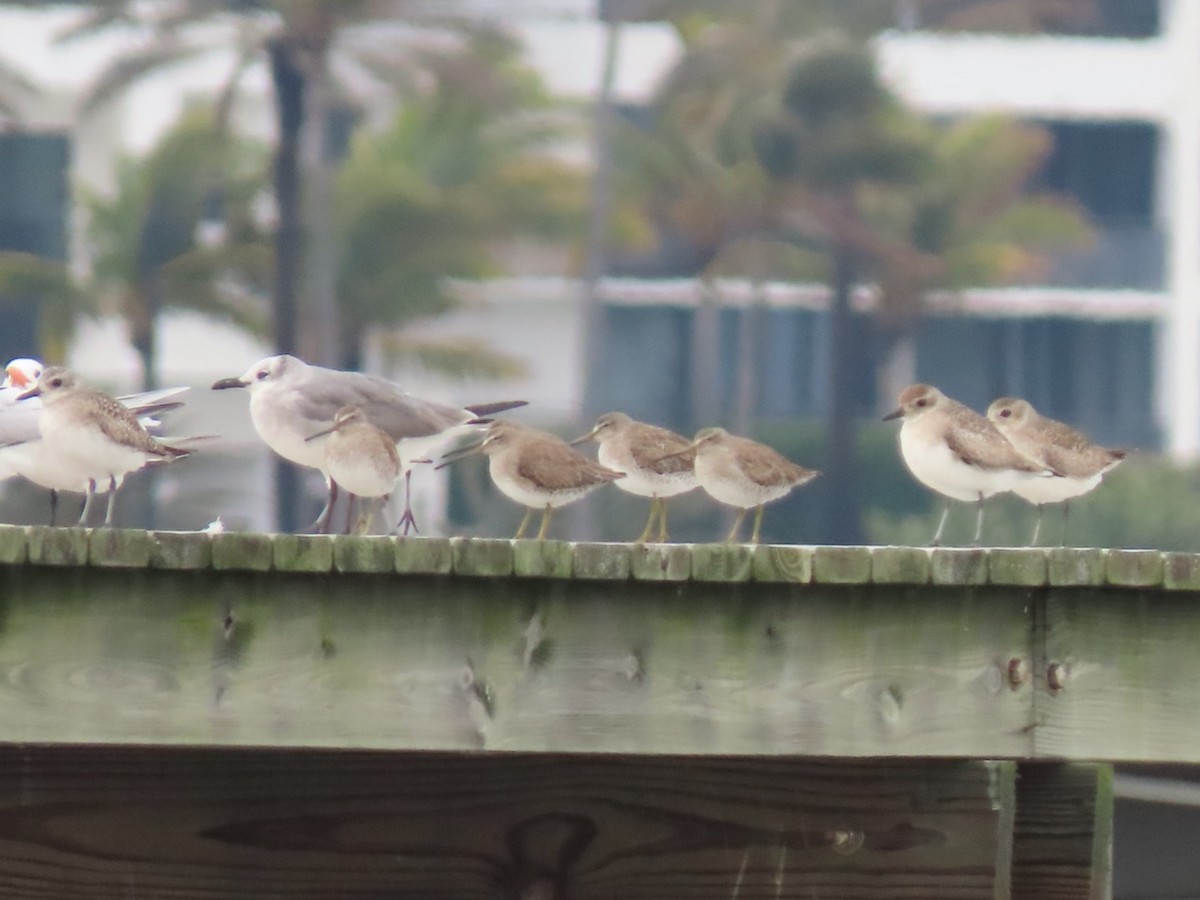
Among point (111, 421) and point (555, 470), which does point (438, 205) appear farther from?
point (111, 421)

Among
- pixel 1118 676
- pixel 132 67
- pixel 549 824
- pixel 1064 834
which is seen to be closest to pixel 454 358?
pixel 132 67

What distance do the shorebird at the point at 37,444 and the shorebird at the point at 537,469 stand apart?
3.15ft

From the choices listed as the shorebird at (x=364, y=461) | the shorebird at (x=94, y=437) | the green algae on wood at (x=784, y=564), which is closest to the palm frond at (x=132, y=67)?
the shorebird at (x=364, y=461)

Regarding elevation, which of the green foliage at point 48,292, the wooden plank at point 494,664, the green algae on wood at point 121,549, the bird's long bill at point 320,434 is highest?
the green foliage at point 48,292

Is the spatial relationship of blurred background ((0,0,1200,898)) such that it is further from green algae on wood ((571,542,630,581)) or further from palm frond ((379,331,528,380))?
green algae on wood ((571,542,630,581))

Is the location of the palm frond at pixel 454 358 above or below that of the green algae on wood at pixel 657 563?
above

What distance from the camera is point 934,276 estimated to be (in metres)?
57.2

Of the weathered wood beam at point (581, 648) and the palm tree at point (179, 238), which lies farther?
the palm tree at point (179, 238)

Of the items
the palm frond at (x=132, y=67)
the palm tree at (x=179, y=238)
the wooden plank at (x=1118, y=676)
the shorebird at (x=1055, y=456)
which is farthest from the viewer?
the palm tree at (x=179, y=238)

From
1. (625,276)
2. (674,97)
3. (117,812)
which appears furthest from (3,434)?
(625,276)

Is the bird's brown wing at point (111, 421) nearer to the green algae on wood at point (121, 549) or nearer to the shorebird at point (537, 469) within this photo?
the shorebird at point (537, 469)

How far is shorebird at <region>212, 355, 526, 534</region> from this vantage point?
861 centimetres

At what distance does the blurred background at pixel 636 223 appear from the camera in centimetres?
5322

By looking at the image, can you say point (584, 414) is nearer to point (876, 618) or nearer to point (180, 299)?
point (180, 299)
